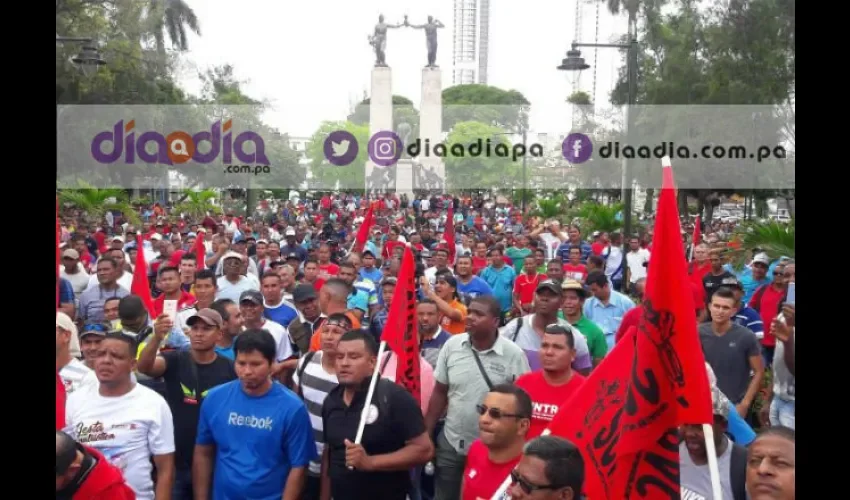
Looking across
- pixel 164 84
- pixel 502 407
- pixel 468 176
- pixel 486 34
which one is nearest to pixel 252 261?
pixel 502 407

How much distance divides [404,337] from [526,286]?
523 cm

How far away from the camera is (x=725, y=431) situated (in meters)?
4.08

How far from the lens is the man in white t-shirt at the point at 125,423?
168 inches

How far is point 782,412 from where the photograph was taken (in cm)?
605

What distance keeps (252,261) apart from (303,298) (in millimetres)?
5557

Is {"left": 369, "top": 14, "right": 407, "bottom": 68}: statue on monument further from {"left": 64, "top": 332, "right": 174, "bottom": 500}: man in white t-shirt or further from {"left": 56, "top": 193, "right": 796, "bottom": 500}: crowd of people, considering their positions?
{"left": 64, "top": 332, "right": 174, "bottom": 500}: man in white t-shirt

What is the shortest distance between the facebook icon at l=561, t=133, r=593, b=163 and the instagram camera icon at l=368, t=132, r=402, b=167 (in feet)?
33.4

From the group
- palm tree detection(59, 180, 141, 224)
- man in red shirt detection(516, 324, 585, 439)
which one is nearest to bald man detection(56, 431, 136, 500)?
man in red shirt detection(516, 324, 585, 439)

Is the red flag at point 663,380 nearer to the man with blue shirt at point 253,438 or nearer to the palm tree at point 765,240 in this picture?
the man with blue shirt at point 253,438

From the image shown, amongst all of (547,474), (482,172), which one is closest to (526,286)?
(547,474)

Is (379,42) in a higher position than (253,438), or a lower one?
Answer: higher

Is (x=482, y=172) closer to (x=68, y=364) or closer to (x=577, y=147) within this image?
(x=577, y=147)

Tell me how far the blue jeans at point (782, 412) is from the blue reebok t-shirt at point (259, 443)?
127 inches

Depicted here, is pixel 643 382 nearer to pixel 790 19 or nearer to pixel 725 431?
pixel 725 431
